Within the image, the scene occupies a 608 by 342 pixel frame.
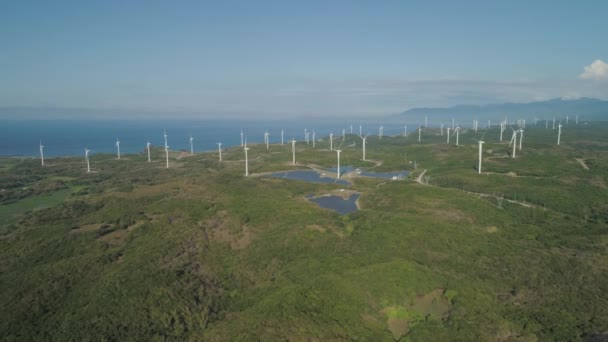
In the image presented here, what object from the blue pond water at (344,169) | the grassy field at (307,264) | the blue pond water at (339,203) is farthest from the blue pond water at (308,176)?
the blue pond water at (339,203)

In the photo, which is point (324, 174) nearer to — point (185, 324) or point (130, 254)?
point (130, 254)

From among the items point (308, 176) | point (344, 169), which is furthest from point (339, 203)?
point (344, 169)

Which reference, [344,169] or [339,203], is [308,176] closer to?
[344,169]

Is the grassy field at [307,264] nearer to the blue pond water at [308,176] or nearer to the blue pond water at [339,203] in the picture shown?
the blue pond water at [339,203]

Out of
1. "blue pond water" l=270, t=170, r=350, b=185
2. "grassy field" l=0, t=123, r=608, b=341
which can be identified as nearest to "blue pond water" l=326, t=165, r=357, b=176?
"blue pond water" l=270, t=170, r=350, b=185

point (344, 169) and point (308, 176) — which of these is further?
point (344, 169)

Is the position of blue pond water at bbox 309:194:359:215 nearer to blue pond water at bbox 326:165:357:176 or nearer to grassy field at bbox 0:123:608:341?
grassy field at bbox 0:123:608:341

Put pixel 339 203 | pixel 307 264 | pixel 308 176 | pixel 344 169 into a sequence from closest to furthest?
pixel 307 264 → pixel 339 203 → pixel 308 176 → pixel 344 169
